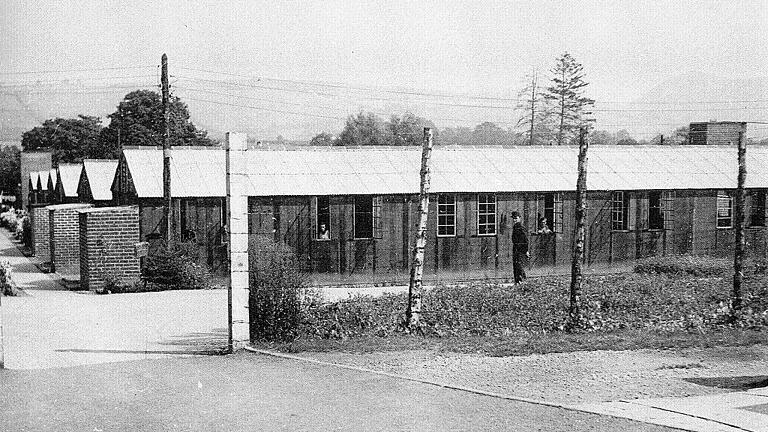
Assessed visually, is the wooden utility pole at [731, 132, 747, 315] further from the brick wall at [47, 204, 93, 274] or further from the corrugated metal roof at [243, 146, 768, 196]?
the brick wall at [47, 204, 93, 274]

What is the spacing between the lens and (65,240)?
27.7 metres

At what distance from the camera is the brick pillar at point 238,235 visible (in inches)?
483

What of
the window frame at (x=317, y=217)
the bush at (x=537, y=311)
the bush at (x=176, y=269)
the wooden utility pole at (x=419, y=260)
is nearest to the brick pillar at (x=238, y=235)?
the bush at (x=537, y=311)

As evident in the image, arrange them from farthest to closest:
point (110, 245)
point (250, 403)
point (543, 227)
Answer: point (543, 227) < point (110, 245) < point (250, 403)

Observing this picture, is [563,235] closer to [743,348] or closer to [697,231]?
[697,231]

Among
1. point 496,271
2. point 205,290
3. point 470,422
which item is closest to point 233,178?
point 470,422

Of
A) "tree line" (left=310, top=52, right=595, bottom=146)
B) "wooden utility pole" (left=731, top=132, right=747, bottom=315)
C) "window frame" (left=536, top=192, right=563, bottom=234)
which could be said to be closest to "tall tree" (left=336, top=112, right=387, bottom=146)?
"tree line" (left=310, top=52, right=595, bottom=146)

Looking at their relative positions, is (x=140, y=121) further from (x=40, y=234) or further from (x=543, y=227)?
(x=543, y=227)

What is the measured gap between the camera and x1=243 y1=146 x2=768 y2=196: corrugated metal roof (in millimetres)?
25391

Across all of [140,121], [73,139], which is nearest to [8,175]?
[73,139]

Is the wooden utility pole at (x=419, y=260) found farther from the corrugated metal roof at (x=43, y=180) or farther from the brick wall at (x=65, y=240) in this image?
the corrugated metal roof at (x=43, y=180)

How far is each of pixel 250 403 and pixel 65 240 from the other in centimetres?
2045

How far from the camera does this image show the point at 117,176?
29547 millimetres

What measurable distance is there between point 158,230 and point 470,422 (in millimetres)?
17280
